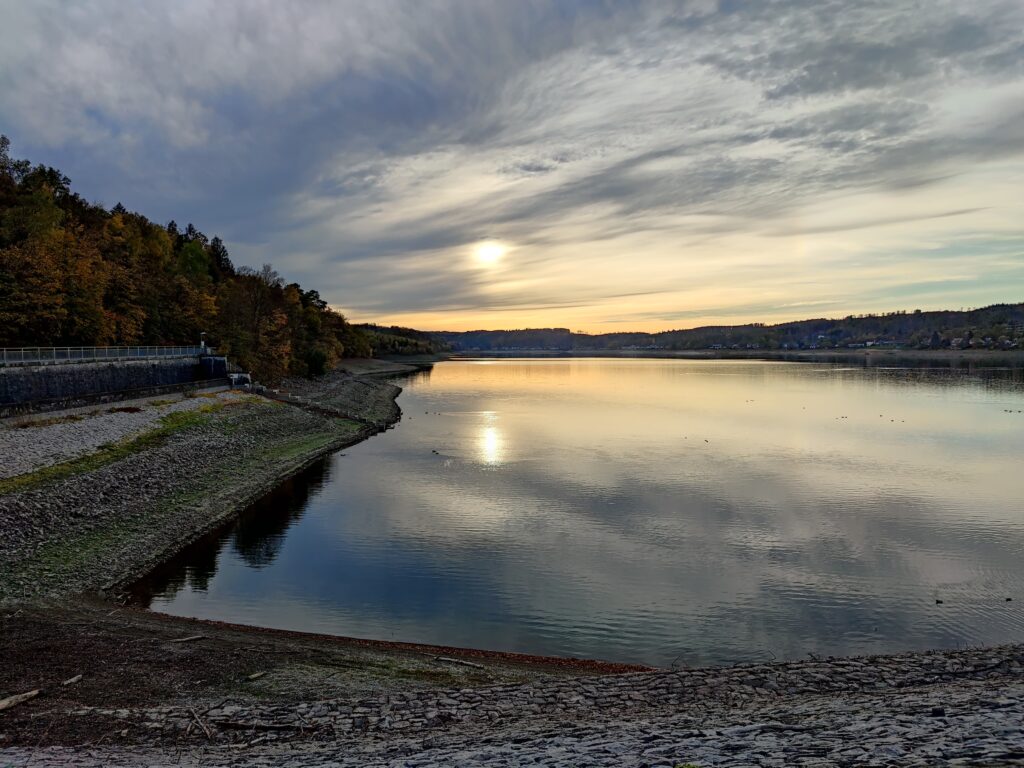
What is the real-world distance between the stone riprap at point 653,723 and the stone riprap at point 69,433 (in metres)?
25.3

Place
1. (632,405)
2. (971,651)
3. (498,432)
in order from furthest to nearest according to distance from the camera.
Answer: (632,405) → (498,432) → (971,651)

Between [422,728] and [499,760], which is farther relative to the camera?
[422,728]

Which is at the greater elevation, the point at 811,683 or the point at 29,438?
the point at 29,438

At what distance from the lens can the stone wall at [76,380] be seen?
40.8m

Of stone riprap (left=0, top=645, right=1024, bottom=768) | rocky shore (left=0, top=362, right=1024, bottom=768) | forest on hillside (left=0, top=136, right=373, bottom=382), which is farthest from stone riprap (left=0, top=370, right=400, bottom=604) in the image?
forest on hillside (left=0, top=136, right=373, bottom=382)

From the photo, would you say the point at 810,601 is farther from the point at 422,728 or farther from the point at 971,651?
the point at 422,728

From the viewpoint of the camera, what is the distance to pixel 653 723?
12695 mm

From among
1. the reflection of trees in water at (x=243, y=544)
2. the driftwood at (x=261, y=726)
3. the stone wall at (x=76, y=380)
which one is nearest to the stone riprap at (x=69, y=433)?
the stone wall at (x=76, y=380)

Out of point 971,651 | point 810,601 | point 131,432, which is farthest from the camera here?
point 131,432

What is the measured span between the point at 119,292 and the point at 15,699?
69.3 metres

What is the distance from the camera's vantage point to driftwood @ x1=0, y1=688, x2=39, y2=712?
43.8ft

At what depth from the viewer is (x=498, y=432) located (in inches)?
2616

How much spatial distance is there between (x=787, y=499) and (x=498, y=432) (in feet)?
113

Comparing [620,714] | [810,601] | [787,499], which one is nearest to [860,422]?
[787,499]
